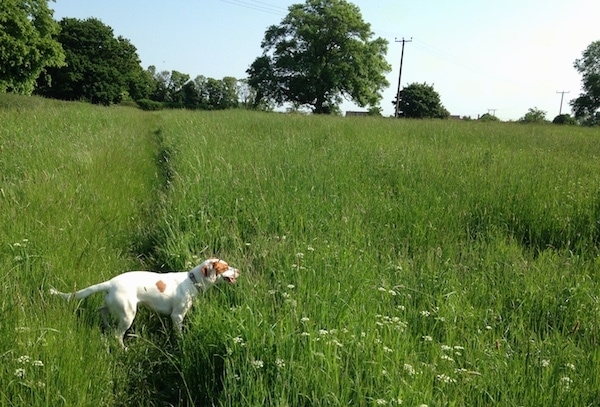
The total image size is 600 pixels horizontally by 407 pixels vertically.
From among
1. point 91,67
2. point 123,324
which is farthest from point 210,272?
point 91,67

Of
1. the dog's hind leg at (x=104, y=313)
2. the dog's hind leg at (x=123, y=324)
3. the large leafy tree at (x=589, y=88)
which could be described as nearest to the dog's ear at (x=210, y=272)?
the dog's hind leg at (x=123, y=324)

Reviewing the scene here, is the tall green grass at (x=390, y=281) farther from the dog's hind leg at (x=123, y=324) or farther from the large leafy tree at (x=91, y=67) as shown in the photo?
the large leafy tree at (x=91, y=67)

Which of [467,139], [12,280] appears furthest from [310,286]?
[467,139]

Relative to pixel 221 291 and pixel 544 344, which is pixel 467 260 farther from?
pixel 221 291

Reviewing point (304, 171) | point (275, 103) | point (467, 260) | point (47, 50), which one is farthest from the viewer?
point (275, 103)

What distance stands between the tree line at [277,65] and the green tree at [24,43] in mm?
66

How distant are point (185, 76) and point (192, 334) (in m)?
111

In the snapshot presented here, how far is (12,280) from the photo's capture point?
277 centimetres

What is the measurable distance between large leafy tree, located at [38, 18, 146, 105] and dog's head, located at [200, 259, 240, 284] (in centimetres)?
6124

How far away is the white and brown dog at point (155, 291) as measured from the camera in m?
2.71

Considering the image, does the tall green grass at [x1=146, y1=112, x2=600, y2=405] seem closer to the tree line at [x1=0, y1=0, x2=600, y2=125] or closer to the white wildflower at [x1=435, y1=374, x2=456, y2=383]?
the white wildflower at [x1=435, y1=374, x2=456, y2=383]

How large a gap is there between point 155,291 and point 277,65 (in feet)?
162

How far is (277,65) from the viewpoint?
49.4m

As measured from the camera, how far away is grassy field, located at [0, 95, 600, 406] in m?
2.01
